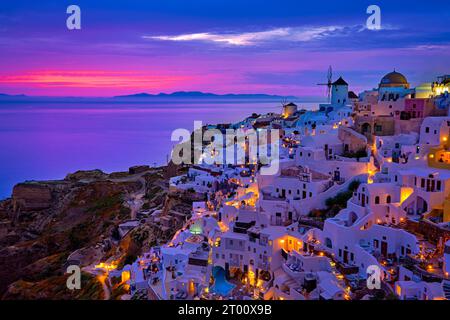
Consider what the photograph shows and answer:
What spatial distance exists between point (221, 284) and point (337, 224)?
3.61 meters

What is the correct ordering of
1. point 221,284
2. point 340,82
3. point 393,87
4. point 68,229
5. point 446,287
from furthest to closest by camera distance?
point 68,229, point 340,82, point 393,87, point 221,284, point 446,287

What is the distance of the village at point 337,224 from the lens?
33.0 feet

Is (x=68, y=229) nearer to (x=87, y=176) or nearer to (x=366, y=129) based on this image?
(x=87, y=176)

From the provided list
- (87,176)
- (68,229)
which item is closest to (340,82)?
(68,229)

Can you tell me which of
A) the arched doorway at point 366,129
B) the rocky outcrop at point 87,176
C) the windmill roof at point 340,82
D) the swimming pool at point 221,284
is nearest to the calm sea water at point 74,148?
the rocky outcrop at point 87,176

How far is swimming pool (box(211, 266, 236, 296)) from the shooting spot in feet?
37.5

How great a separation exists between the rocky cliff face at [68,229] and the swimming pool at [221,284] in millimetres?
5136

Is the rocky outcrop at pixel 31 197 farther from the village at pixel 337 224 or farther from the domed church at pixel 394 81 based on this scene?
the domed church at pixel 394 81

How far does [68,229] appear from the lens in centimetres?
2688

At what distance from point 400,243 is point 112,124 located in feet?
288

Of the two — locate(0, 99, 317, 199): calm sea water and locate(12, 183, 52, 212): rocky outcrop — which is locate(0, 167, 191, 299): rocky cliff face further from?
locate(0, 99, 317, 199): calm sea water

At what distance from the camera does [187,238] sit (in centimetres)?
1509
